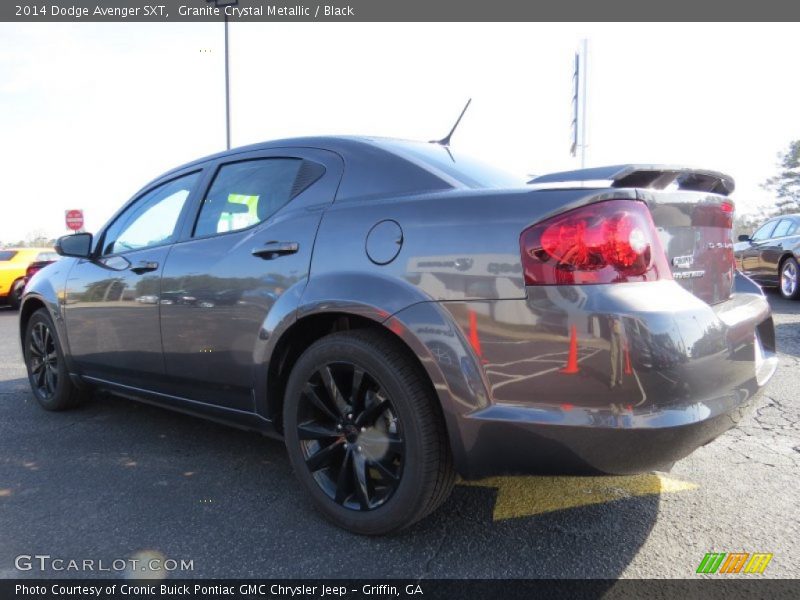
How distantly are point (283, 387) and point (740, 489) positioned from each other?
2.09m

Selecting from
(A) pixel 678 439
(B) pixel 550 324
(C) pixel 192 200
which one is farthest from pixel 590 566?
(C) pixel 192 200

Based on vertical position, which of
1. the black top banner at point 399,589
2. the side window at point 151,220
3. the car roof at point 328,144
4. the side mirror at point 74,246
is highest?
the car roof at point 328,144

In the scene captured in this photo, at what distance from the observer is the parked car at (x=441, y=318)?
1.88 meters

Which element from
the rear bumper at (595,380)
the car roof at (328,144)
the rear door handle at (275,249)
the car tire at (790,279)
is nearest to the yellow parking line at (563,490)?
the rear bumper at (595,380)

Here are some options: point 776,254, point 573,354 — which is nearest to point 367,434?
point 573,354

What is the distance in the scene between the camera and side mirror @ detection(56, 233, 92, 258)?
389 centimetres

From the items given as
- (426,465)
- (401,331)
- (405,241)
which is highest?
(405,241)

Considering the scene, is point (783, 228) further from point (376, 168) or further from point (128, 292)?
point (128, 292)

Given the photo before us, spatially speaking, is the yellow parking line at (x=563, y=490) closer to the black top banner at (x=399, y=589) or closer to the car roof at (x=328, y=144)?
the black top banner at (x=399, y=589)

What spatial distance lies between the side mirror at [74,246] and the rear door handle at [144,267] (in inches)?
28.5

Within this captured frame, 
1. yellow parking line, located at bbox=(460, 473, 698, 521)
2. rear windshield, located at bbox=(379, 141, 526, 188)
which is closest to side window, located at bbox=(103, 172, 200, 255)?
rear windshield, located at bbox=(379, 141, 526, 188)

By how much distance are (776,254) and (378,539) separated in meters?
10.8

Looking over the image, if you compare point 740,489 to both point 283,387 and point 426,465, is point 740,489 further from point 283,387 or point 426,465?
point 283,387

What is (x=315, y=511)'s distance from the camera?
2.63 meters
